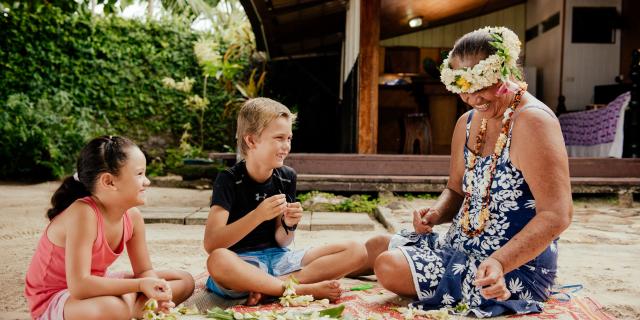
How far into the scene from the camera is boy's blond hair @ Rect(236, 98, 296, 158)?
2.53m

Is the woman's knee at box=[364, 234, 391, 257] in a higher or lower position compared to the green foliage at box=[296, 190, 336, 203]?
higher

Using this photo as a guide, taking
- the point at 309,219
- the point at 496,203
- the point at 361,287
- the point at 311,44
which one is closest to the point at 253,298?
the point at 361,287

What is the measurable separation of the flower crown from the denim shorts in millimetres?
1096

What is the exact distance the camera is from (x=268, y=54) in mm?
10312

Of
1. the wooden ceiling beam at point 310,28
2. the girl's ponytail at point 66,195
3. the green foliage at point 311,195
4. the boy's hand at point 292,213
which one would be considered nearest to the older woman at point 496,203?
the boy's hand at point 292,213

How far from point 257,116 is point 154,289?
2.94 ft

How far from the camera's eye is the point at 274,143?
251 centimetres

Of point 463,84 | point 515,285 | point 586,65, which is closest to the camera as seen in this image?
point 463,84

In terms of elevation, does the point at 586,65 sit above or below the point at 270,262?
above

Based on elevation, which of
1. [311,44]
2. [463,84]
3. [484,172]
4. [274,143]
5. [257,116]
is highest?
[311,44]

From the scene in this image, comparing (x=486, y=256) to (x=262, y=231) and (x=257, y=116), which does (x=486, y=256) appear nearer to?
(x=262, y=231)

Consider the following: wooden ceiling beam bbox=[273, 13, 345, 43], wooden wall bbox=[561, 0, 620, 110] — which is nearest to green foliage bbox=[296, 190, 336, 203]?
wooden ceiling beam bbox=[273, 13, 345, 43]

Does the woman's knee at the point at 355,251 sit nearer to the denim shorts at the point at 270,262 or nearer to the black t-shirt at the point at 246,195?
the denim shorts at the point at 270,262

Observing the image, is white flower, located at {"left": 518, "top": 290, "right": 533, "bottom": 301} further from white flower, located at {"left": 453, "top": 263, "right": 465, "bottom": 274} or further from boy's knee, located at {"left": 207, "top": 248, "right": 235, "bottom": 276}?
boy's knee, located at {"left": 207, "top": 248, "right": 235, "bottom": 276}
